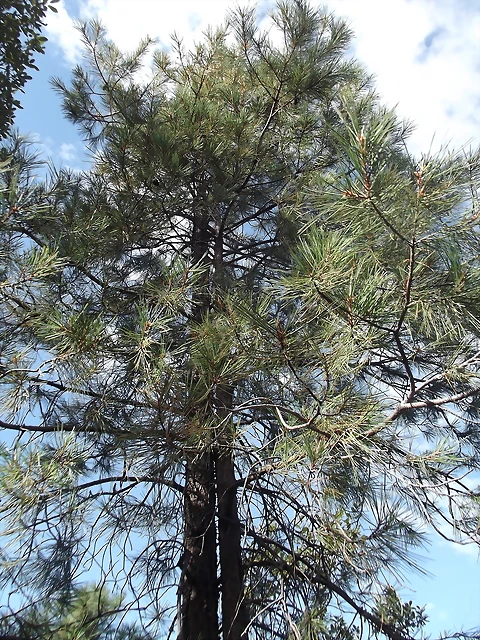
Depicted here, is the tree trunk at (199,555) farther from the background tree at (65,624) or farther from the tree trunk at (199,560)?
the background tree at (65,624)

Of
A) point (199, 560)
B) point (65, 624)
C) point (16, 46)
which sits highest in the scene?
point (16, 46)

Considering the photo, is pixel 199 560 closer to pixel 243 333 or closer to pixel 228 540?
pixel 228 540

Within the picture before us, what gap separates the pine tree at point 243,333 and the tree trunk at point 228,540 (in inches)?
0.4

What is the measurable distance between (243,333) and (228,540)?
104 cm

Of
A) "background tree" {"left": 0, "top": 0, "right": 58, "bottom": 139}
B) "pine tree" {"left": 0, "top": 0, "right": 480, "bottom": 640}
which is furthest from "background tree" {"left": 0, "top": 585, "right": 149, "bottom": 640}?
"background tree" {"left": 0, "top": 0, "right": 58, "bottom": 139}

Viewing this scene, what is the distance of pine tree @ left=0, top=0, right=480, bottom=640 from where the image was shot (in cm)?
183

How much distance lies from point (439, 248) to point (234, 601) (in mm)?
1712

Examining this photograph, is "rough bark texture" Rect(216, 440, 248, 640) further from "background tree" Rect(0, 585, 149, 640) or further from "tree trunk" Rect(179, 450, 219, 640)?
"background tree" Rect(0, 585, 149, 640)

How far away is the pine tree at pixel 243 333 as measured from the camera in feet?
6.01

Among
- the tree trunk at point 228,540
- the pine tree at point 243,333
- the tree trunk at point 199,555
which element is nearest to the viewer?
the pine tree at point 243,333

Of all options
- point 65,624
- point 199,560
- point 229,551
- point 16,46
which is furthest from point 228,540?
point 16,46

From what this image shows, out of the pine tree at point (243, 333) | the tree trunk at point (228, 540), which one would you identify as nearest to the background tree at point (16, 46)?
the pine tree at point (243, 333)

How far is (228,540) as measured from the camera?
276 cm

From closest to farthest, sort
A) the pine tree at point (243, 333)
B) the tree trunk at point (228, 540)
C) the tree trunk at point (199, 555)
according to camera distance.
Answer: the pine tree at point (243, 333), the tree trunk at point (228, 540), the tree trunk at point (199, 555)
